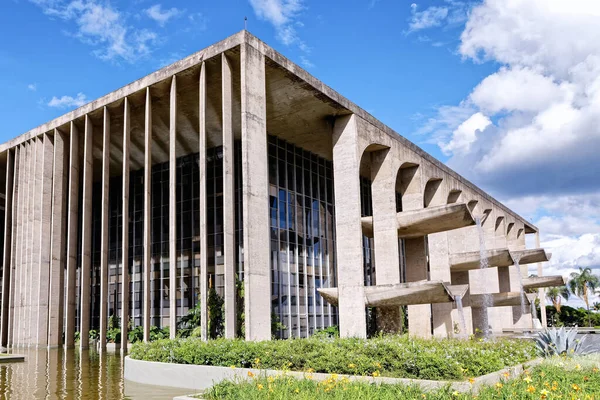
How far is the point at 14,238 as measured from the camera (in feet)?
103

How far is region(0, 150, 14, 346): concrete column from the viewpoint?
97.5 ft

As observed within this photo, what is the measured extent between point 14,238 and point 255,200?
1910 cm

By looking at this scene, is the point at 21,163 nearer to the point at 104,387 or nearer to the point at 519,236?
the point at 104,387

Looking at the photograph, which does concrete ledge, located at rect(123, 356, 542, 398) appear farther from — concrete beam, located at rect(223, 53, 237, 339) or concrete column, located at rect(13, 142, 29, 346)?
concrete column, located at rect(13, 142, 29, 346)

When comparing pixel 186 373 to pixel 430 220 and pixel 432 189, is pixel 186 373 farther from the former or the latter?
pixel 432 189

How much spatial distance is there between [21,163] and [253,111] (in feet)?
56.0

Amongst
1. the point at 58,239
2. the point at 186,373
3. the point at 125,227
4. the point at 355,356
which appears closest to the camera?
the point at 355,356

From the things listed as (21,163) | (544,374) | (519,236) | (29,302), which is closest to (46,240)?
(29,302)

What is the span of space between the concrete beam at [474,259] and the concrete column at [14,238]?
80.4 ft

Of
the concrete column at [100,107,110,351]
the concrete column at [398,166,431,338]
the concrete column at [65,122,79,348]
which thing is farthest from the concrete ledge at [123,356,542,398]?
the concrete column at [398,166,431,338]

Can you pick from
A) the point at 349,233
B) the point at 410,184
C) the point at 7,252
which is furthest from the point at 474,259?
the point at 7,252

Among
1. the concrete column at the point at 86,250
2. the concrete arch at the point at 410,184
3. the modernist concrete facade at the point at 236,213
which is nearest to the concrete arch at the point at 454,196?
the modernist concrete facade at the point at 236,213

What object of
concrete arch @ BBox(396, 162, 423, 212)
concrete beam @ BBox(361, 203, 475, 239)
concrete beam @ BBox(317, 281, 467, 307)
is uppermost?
concrete arch @ BBox(396, 162, 423, 212)

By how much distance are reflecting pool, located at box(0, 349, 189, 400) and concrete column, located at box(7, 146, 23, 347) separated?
30.9 ft
